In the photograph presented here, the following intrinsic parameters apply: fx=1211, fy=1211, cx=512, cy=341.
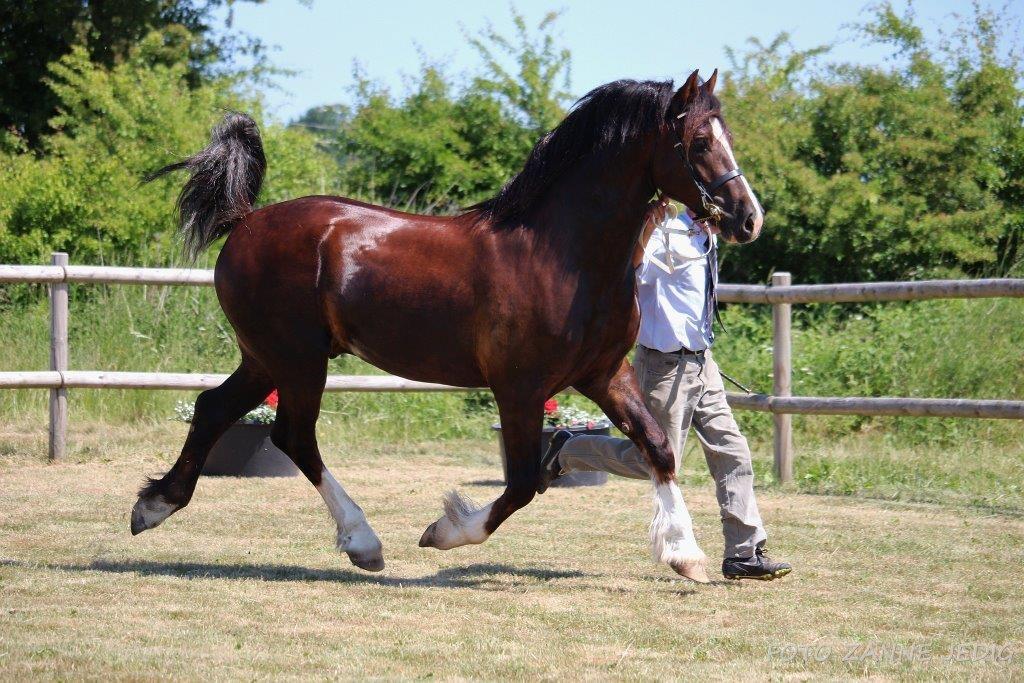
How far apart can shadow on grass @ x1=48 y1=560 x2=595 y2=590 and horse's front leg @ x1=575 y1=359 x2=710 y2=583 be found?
2.00 ft

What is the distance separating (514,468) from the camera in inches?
217

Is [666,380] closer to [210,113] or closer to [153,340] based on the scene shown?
[153,340]

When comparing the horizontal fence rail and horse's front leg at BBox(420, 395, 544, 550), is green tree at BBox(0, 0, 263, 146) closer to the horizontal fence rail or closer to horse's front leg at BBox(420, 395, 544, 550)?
the horizontal fence rail

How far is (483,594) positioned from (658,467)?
0.97 metres

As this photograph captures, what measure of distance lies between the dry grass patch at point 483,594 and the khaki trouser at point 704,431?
29cm

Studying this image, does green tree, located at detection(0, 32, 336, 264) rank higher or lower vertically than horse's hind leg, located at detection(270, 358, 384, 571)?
higher

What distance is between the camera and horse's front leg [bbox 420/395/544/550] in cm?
545

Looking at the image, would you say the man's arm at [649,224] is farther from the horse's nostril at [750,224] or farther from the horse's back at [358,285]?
the horse's back at [358,285]

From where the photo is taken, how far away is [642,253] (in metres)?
5.71

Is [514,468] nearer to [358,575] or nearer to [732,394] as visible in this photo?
[358,575]

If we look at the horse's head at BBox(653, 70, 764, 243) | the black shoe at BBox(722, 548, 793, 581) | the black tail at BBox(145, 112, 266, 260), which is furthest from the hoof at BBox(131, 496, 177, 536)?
the horse's head at BBox(653, 70, 764, 243)

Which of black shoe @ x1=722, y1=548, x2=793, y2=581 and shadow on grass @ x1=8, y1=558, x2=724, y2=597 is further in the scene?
black shoe @ x1=722, y1=548, x2=793, y2=581

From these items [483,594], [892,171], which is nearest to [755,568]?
[483,594]

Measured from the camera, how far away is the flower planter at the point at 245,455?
8633 millimetres
